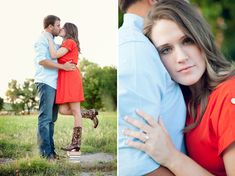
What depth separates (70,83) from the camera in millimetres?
2205

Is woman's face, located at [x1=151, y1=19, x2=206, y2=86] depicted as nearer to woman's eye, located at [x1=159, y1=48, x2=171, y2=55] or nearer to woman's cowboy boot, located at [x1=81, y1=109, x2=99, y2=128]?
woman's eye, located at [x1=159, y1=48, x2=171, y2=55]

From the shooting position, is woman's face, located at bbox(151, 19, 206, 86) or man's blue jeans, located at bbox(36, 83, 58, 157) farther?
man's blue jeans, located at bbox(36, 83, 58, 157)

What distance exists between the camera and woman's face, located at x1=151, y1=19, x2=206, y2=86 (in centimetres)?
198

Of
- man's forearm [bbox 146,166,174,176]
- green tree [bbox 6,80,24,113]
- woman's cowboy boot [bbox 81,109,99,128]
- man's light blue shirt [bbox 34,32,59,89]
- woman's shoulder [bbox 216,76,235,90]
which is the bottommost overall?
man's forearm [bbox 146,166,174,176]

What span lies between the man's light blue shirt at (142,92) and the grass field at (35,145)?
19cm

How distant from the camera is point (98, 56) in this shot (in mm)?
2197

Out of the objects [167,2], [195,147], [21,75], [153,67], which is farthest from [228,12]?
[21,75]

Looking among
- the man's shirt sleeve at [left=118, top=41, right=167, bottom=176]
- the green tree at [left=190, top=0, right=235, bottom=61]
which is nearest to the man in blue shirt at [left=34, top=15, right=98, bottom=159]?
the man's shirt sleeve at [left=118, top=41, right=167, bottom=176]

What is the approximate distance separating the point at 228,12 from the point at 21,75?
44.9 inches

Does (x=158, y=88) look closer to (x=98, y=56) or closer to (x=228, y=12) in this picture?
(x=98, y=56)

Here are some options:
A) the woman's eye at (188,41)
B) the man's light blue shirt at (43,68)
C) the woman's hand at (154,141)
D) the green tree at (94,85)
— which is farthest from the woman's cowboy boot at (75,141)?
the woman's eye at (188,41)

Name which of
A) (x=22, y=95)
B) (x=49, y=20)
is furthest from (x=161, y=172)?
(x=49, y=20)

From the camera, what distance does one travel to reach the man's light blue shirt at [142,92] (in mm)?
1947

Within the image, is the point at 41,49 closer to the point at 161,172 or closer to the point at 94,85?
the point at 94,85
